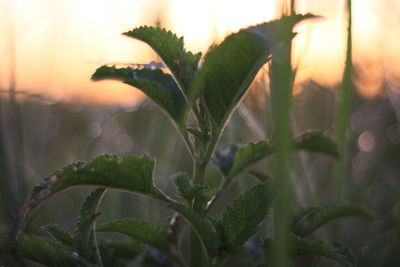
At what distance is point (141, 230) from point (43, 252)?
0.15 meters

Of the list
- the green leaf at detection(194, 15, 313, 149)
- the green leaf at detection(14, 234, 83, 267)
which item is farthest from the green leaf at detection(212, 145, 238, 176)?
the green leaf at detection(14, 234, 83, 267)

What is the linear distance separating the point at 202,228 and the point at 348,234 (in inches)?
39.5

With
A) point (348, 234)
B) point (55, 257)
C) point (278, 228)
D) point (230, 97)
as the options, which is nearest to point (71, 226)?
point (348, 234)

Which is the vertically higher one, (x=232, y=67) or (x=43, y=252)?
(x=232, y=67)

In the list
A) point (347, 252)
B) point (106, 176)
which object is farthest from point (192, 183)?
point (347, 252)

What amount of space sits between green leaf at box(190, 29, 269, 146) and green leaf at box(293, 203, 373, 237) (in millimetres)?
217

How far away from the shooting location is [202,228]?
0.81 metres

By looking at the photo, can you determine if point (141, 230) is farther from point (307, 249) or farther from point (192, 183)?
point (307, 249)

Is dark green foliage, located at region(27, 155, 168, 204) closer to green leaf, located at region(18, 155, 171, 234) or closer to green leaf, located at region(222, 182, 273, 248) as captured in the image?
green leaf, located at region(18, 155, 171, 234)

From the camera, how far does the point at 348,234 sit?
1.70 meters

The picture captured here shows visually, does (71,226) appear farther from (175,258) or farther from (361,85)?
(361,85)

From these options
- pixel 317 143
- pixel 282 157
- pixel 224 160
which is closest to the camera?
pixel 282 157

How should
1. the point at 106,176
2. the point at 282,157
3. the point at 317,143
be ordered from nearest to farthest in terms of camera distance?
the point at 282,157 → the point at 106,176 → the point at 317,143

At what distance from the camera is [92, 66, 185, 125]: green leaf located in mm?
828
